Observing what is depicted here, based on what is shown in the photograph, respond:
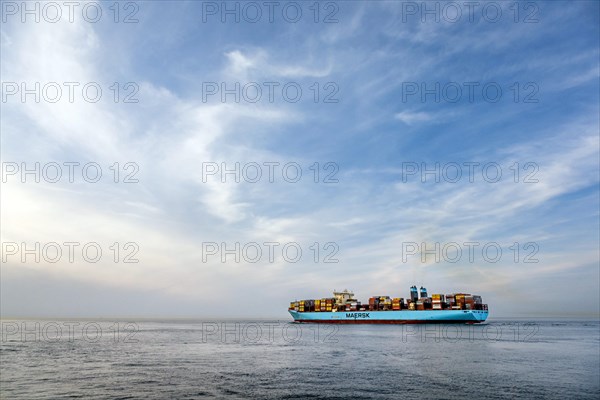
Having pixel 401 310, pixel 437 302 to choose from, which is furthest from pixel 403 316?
pixel 437 302

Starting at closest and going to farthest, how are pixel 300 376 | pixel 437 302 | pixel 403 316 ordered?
pixel 300 376
pixel 437 302
pixel 403 316

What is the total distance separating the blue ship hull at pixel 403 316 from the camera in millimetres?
129875

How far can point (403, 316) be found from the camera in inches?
5492

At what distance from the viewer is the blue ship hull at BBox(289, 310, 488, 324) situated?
12988cm

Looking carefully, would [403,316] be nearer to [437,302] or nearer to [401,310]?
[401,310]

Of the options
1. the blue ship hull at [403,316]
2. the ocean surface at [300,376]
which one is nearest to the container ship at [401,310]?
the blue ship hull at [403,316]

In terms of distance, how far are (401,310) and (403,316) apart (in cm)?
220

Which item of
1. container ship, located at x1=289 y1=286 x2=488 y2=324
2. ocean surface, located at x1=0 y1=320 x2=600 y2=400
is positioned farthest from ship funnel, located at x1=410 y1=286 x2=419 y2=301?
ocean surface, located at x1=0 y1=320 x2=600 y2=400

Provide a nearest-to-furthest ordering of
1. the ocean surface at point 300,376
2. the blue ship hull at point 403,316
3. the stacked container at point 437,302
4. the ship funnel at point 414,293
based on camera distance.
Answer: the ocean surface at point 300,376, the blue ship hull at point 403,316, the stacked container at point 437,302, the ship funnel at point 414,293

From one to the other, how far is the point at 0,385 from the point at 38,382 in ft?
8.72

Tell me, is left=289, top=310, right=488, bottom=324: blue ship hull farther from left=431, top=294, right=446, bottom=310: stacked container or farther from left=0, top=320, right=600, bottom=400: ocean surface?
left=0, top=320, right=600, bottom=400: ocean surface

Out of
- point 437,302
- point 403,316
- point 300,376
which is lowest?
point 403,316

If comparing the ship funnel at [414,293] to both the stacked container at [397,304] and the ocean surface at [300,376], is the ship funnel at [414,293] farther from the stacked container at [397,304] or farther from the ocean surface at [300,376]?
the ocean surface at [300,376]

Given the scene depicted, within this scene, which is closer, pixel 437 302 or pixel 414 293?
pixel 437 302
